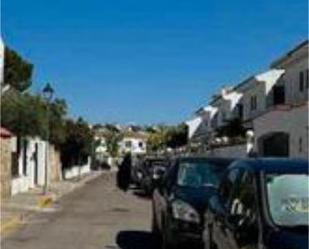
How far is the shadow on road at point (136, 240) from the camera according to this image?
1884cm

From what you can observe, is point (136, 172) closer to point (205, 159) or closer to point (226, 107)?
point (205, 159)

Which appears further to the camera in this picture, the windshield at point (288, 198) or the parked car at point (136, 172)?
the parked car at point (136, 172)

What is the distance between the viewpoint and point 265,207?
922 centimetres

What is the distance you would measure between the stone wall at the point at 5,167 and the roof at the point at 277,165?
25024 millimetres

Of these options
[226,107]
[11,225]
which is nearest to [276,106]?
[11,225]

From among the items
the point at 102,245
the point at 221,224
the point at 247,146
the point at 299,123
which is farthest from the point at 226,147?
the point at 221,224

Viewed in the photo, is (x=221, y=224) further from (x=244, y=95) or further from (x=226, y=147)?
(x=244, y=95)

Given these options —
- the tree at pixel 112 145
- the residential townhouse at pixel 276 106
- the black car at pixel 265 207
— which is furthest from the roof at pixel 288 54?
the tree at pixel 112 145

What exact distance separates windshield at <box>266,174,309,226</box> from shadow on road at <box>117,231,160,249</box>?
29.7 feet

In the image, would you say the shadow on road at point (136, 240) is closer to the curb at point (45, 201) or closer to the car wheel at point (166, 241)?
the car wheel at point (166, 241)

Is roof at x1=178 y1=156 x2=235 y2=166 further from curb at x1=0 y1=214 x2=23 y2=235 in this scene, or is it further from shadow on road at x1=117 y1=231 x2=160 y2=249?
curb at x1=0 y1=214 x2=23 y2=235

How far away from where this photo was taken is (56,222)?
25125 millimetres

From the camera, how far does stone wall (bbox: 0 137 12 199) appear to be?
1379 inches

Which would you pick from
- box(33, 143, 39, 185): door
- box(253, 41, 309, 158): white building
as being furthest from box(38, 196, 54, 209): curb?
box(33, 143, 39, 185): door
